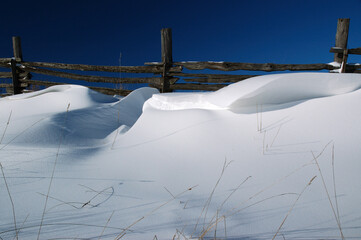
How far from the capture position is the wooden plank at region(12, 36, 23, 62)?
6.74m

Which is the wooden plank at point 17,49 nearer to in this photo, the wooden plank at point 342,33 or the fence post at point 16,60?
the fence post at point 16,60

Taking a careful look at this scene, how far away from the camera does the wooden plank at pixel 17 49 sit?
6.74 meters

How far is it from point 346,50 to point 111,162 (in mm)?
6613

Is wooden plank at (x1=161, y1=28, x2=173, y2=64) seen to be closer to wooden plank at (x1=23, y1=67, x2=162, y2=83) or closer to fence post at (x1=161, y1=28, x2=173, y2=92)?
fence post at (x1=161, y1=28, x2=173, y2=92)

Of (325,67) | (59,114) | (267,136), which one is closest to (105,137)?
(59,114)

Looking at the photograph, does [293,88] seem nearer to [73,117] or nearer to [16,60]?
[73,117]

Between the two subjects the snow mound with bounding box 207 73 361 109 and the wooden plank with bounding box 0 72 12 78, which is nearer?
the snow mound with bounding box 207 73 361 109

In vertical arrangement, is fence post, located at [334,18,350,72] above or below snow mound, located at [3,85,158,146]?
above

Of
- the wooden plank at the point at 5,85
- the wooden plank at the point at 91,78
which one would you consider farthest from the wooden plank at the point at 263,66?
the wooden plank at the point at 5,85

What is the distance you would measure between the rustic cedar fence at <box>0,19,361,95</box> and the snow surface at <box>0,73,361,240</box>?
410 centimetres

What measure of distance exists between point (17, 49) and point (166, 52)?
510 centimetres

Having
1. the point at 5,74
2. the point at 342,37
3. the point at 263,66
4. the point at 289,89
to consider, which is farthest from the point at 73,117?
the point at 5,74

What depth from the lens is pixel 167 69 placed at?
591 cm

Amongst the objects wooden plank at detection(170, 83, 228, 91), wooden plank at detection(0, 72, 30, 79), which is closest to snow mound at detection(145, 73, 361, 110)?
wooden plank at detection(170, 83, 228, 91)
